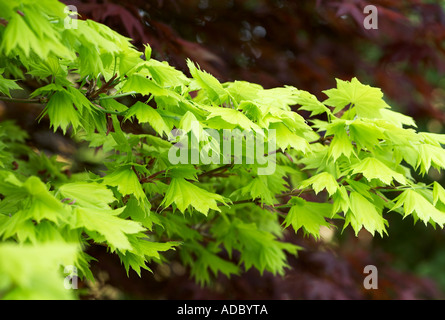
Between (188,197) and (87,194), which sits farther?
(188,197)

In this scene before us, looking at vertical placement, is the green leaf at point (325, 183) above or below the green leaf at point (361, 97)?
below

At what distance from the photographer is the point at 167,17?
2633 mm

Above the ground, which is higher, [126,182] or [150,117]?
[150,117]

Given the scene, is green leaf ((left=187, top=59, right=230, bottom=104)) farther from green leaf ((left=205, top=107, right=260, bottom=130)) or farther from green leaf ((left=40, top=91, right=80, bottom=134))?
green leaf ((left=40, top=91, right=80, bottom=134))
